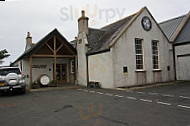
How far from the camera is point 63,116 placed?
5504 millimetres

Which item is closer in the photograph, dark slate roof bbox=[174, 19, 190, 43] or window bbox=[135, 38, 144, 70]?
window bbox=[135, 38, 144, 70]

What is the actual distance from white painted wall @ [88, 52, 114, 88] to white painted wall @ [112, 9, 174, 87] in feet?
1.44

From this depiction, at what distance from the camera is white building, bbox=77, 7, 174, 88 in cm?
1268

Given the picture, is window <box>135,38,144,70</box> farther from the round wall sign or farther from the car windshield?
the car windshield

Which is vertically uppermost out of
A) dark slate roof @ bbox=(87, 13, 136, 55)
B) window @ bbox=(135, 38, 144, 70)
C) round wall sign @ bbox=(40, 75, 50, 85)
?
dark slate roof @ bbox=(87, 13, 136, 55)

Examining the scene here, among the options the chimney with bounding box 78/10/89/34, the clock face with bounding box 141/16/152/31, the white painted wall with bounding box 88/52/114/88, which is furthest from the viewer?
the chimney with bounding box 78/10/89/34

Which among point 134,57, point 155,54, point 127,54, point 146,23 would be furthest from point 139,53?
point 146,23

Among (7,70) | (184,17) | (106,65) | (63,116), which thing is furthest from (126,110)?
(184,17)

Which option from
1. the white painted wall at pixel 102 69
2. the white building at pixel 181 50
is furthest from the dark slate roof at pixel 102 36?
the white building at pixel 181 50

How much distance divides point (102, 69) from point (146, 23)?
19.1 feet

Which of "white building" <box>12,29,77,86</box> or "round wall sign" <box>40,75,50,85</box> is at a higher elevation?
"white building" <box>12,29,77,86</box>

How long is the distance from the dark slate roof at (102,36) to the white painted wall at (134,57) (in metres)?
0.93

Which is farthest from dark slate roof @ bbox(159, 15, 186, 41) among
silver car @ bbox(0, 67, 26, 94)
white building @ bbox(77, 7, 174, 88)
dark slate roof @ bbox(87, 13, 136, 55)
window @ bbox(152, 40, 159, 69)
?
silver car @ bbox(0, 67, 26, 94)

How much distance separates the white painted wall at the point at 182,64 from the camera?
16.0m
